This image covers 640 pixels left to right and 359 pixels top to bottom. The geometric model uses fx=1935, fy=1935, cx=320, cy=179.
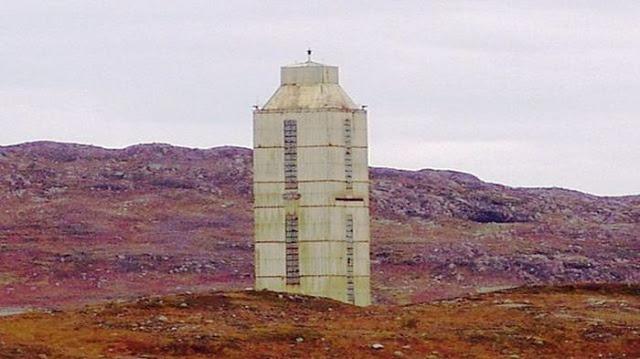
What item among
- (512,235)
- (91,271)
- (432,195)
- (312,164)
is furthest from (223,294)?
(432,195)

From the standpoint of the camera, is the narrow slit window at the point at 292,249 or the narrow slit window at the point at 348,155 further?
the narrow slit window at the point at 348,155

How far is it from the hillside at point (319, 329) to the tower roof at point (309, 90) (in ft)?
25.5

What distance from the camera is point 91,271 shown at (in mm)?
106688

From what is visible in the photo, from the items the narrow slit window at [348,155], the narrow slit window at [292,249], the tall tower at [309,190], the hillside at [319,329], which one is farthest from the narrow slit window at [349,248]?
the hillside at [319,329]

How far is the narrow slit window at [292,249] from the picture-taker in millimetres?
53531

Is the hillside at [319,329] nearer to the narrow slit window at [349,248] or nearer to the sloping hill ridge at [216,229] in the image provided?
the narrow slit window at [349,248]

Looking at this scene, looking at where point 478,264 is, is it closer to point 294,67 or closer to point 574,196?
point 574,196

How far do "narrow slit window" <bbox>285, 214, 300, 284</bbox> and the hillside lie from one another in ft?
19.4

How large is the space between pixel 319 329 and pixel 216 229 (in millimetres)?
78449

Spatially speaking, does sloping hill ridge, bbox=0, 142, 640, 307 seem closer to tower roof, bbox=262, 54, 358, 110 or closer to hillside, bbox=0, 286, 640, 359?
tower roof, bbox=262, 54, 358, 110

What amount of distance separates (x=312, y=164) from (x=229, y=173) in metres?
83.2

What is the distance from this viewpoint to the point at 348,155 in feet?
177

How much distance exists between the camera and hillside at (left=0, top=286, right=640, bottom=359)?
38844 mm

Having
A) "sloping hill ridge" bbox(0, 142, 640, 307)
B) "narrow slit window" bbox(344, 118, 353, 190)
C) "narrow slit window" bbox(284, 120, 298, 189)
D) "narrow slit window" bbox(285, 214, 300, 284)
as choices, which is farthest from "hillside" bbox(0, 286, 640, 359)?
"sloping hill ridge" bbox(0, 142, 640, 307)
